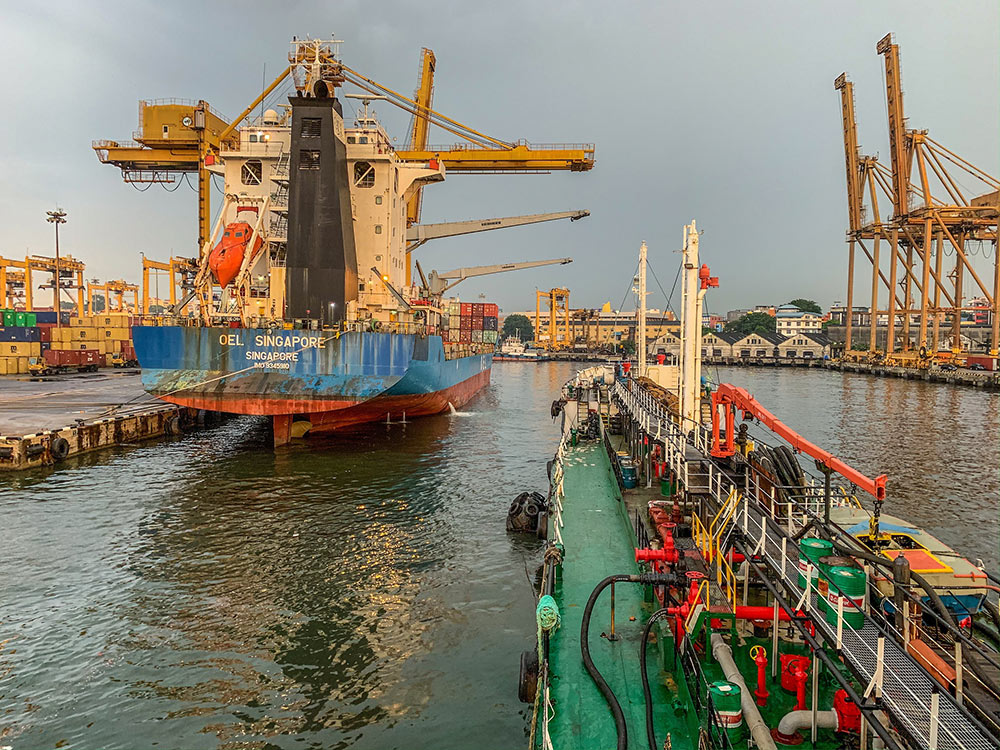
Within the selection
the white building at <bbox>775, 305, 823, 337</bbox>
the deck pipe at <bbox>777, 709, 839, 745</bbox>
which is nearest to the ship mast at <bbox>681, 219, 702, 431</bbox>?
the deck pipe at <bbox>777, 709, 839, 745</bbox>

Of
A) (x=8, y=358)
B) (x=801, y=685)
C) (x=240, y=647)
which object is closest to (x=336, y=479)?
(x=240, y=647)

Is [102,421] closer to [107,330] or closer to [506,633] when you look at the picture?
[506,633]

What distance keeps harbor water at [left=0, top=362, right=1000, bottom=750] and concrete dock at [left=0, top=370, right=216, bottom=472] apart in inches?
55.6

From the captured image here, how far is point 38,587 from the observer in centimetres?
1277

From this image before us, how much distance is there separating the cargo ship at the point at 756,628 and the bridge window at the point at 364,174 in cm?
2294

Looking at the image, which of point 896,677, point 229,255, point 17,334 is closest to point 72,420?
point 229,255

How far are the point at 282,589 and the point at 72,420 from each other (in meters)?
24.4

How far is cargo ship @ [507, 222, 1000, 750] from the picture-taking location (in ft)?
18.9

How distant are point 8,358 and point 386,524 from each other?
2660 inches

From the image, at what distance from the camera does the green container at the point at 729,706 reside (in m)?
6.03

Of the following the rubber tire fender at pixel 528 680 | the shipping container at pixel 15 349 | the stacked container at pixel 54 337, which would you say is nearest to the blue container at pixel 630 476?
the rubber tire fender at pixel 528 680

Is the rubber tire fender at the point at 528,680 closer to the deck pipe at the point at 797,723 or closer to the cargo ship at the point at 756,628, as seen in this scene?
the cargo ship at the point at 756,628

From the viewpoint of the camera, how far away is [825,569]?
6699 millimetres

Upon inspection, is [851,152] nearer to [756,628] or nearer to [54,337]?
[756,628]
